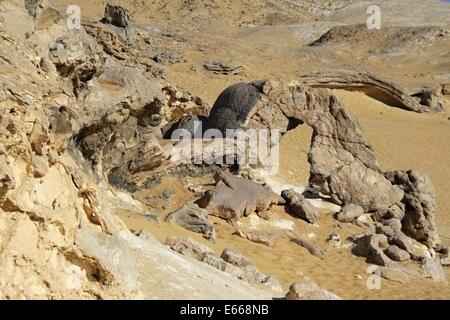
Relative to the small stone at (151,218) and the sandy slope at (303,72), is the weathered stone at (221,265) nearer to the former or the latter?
the sandy slope at (303,72)

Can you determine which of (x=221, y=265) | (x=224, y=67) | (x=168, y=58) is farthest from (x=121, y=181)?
(x=168, y=58)

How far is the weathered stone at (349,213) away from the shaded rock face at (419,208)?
95cm

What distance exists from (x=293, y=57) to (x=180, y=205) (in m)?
19.4

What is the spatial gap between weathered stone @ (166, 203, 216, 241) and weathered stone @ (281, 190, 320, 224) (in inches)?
85.9

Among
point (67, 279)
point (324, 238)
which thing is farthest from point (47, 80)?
point (324, 238)

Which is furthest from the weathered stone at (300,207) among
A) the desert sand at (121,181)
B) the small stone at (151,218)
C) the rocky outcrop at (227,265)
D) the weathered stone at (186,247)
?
the weathered stone at (186,247)

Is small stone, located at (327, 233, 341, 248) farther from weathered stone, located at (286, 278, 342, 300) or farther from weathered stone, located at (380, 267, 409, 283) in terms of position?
weathered stone, located at (286, 278, 342, 300)

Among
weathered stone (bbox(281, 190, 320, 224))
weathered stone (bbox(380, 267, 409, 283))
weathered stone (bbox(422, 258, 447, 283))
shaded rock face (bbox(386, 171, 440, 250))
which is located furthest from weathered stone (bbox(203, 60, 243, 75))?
weathered stone (bbox(380, 267, 409, 283))

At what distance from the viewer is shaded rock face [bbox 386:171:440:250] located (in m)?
11.2

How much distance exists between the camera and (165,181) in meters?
11.1

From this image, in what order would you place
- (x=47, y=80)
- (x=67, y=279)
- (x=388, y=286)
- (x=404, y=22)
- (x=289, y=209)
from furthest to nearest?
(x=404, y=22) → (x=289, y=209) → (x=388, y=286) → (x=47, y=80) → (x=67, y=279)

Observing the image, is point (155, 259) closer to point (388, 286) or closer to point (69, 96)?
point (69, 96)

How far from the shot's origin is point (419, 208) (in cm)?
1142

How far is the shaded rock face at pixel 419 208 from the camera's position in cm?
1116
